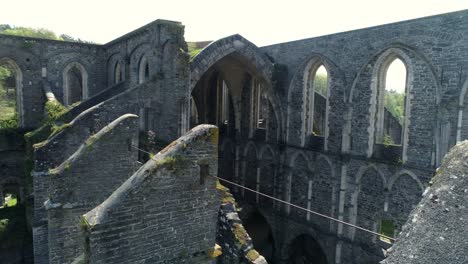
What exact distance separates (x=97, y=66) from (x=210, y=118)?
7.05 metres

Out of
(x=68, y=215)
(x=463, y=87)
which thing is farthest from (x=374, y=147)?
(x=68, y=215)

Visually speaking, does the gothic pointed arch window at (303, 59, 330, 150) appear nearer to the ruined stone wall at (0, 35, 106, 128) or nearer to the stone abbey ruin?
the stone abbey ruin

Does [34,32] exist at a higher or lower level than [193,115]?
higher

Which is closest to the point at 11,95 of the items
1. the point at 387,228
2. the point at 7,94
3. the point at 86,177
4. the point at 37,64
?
the point at 7,94

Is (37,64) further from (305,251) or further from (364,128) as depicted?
(364,128)

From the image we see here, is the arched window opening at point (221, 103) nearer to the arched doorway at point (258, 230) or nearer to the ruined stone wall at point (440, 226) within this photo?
the arched doorway at point (258, 230)

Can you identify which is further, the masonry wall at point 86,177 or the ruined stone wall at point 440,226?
the masonry wall at point 86,177

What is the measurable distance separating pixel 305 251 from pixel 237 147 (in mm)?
6029

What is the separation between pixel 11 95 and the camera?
27.7 meters

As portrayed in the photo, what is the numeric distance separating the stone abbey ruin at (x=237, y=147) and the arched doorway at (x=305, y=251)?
0.19 feet

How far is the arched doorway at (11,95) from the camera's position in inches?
709

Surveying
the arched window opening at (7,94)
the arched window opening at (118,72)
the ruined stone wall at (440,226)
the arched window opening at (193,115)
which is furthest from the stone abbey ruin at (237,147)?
the arched window opening at (7,94)

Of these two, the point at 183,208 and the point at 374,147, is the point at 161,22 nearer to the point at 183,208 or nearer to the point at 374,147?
the point at 374,147

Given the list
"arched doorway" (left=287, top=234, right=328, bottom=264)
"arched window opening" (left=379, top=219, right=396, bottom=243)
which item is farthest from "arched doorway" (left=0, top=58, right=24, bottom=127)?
"arched window opening" (left=379, top=219, right=396, bottom=243)
